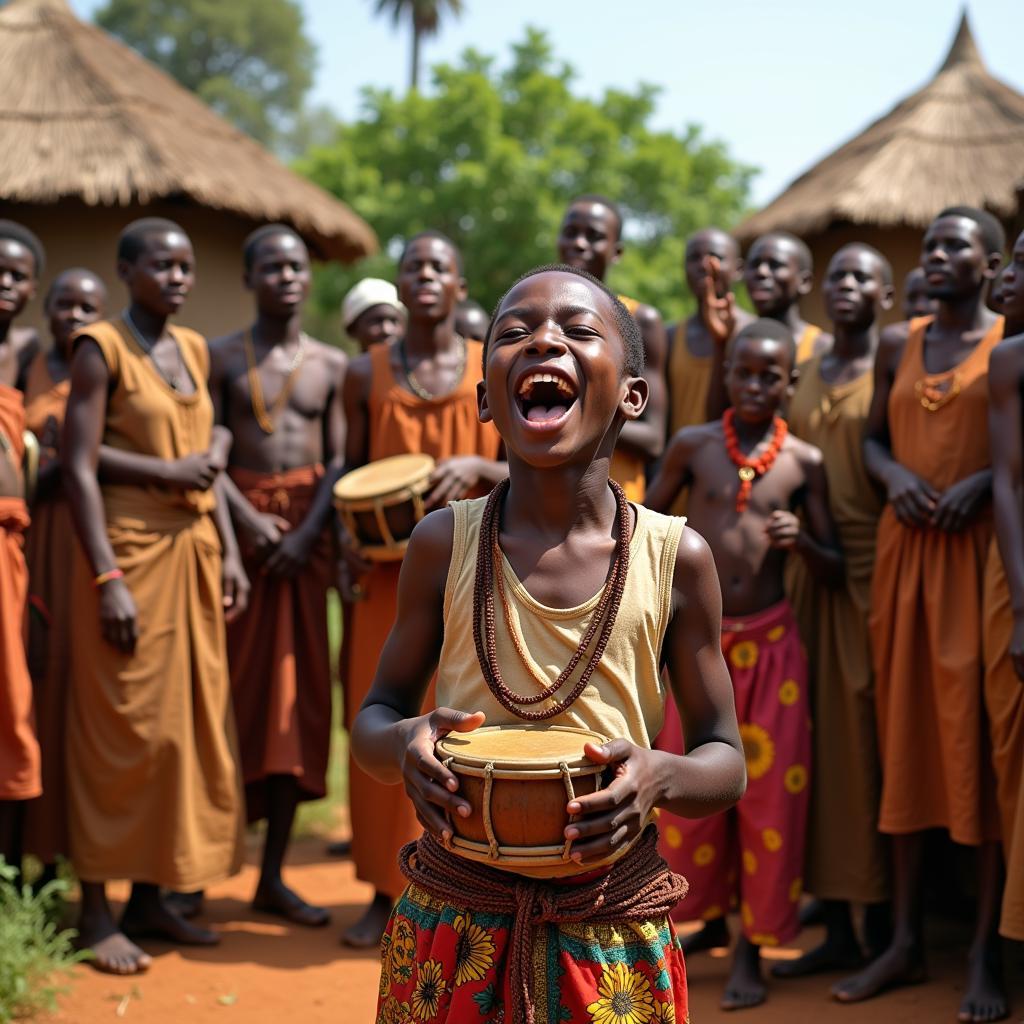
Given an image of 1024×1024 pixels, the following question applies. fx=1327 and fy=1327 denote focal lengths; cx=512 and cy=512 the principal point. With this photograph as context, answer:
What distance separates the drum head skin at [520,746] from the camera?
1988mm

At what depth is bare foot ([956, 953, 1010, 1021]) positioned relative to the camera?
412 cm

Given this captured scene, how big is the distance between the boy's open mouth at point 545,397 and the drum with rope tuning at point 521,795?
52cm

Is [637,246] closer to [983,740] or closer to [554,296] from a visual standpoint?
[983,740]

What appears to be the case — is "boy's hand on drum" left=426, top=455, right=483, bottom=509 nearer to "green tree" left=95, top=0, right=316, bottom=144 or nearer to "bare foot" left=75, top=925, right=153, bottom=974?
"bare foot" left=75, top=925, right=153, bottom=974

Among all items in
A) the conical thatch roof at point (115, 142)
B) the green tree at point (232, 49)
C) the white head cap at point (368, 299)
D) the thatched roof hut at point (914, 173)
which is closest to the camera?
the white head cap at point (368, 299)

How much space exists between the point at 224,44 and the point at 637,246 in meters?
24.0

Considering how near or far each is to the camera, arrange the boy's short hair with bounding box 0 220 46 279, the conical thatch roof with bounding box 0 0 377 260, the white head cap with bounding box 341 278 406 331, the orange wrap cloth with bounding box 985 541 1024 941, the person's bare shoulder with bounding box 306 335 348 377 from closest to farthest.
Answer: the orange wrap cloth with bounding box 985 541 1024 941
the boy's short hair with bounding box 0 220 46 279
the person's bare shoulder with bounding box 306 335 348 377
the white head cap with bounding box 341 278 406 331
the conical thatch roof with bounding box 0 0 377 260

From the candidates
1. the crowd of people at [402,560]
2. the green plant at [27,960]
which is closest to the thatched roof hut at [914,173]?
the crowd of people at [402,560]

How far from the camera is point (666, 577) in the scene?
7.54 ft

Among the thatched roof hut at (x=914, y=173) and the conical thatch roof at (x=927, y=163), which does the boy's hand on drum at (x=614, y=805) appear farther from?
the conical thatch roof at (x=927, y=163)

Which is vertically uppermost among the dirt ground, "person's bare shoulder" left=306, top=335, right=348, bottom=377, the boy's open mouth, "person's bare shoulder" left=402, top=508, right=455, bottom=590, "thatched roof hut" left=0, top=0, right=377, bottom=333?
"thatched roof hut" left=0, top=0, right=377, bottom=333

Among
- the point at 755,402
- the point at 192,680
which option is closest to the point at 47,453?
the point at 192,680

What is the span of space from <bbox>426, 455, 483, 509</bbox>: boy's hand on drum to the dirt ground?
5.61 ft

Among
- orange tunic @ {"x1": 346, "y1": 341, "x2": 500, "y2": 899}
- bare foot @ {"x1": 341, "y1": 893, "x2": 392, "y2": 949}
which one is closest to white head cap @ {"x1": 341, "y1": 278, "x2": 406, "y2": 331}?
orange tunic @ {"x1": 346, "y1": 341, "x2": 500, "y2": 899}
